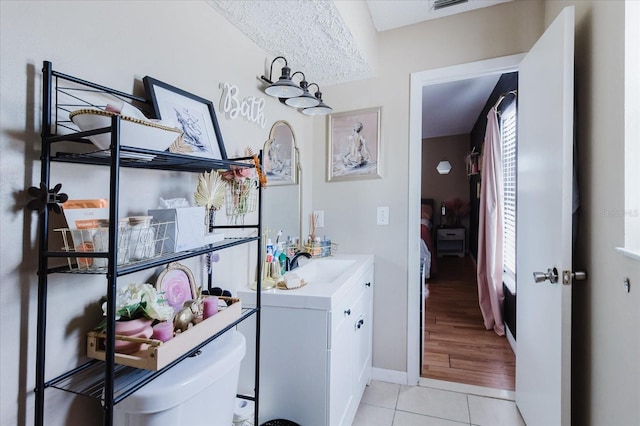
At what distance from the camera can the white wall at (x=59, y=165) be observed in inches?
28.4

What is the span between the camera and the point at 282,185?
2027 mm

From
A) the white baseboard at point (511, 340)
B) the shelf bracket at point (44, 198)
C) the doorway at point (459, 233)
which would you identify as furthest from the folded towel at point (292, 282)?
the white baseboard at point (511, 340)

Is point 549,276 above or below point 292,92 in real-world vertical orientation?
below

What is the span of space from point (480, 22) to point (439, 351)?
2.53m

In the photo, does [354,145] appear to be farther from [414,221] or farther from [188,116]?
[188,116]

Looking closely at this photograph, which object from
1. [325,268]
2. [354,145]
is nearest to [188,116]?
[325,268]

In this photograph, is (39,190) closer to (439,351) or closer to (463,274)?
(439,351)

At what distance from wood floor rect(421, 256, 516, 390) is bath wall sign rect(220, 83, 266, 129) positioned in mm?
2169

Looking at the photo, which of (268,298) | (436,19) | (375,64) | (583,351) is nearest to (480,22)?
(436,19)

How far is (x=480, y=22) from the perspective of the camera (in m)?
2.11

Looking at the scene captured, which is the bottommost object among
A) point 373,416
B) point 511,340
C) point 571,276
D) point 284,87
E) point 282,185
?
point 373,416

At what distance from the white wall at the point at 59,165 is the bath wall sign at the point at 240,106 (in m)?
0.24

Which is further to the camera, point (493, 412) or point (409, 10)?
point (409, 10)

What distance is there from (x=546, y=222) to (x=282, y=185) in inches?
56.5
